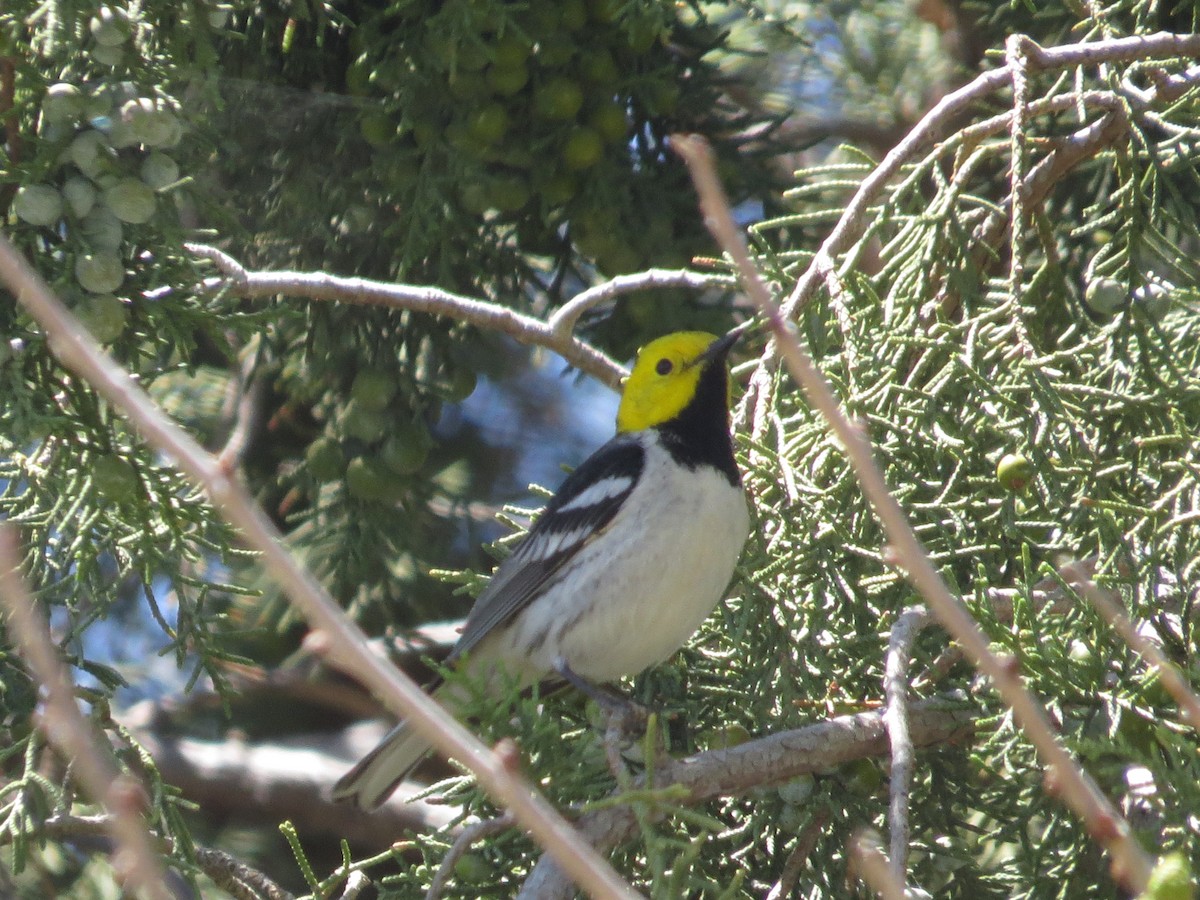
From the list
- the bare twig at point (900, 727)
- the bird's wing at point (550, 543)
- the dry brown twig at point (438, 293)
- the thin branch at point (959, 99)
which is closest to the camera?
the bare twig at point (900, 727)

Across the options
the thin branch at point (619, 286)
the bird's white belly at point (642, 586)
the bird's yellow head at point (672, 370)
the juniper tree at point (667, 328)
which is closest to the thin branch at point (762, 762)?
the juniper tree at point (667, 328)

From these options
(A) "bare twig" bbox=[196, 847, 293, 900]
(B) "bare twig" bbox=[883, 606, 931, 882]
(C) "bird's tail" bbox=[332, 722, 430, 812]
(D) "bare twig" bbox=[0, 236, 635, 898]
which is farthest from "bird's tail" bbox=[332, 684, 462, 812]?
(D) "bare twig" bbox=[0, 236, 635, 898]

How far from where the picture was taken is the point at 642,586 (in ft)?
9.70

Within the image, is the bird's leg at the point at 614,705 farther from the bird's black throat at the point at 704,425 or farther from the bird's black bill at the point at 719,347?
the bird's black bill at the point at 719,347

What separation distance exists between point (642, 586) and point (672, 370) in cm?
67

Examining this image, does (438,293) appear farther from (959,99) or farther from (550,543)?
(959,99)

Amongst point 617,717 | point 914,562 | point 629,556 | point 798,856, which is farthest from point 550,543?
point 914,562

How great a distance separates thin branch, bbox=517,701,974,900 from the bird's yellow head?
1150 millimetres

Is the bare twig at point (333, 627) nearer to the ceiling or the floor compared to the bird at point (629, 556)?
nearer to the ceiling

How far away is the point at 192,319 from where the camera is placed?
244 centimetres

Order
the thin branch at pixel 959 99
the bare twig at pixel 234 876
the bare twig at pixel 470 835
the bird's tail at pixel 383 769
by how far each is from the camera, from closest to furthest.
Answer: the bare twig at pixel 470 835 < the bare twig at pixel 234 876 < the thin branch at pixel 959 99 < the bird's tail at pixel 383 769

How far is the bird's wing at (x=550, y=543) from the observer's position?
317cm

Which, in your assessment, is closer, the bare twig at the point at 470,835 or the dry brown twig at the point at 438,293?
the bare twig at the point at 470,835

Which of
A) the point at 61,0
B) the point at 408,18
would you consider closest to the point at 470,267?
the point at 408,18
